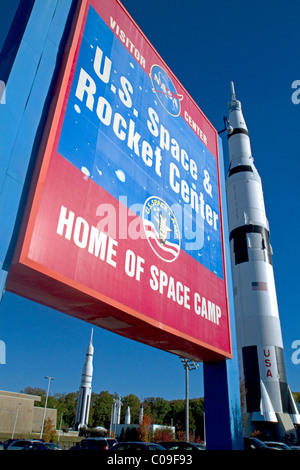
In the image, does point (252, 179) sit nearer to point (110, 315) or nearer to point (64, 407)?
point (110, 315)

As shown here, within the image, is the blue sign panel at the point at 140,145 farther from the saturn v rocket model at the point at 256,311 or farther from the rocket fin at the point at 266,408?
the rocket fin at the point at 266,408

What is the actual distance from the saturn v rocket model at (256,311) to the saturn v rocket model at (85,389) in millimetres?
30605

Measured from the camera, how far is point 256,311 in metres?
29.4

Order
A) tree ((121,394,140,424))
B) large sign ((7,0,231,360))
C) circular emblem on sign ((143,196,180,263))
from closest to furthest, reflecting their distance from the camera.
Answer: large sign ((7,0,231,360)) → circular emblem on sign ((143,196,180,263)) → tree ((121,394,140,424))

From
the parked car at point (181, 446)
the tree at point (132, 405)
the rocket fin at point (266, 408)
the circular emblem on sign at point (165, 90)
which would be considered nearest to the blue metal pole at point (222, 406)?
the parked car at point (181, 446)

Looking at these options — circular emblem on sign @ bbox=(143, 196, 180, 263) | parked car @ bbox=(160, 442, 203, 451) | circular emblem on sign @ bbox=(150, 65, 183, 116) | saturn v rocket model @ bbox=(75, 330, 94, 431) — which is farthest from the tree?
circular emblem on sign @ bbox=(150, 65, 183, 116)

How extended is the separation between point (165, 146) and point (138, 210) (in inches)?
137

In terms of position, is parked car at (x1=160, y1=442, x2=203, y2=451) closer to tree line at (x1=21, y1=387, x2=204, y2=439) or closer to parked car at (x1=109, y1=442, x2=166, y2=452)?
→ parked car at (x1=109, y1=442, x2=166, y2=452)

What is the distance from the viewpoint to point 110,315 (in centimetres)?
814

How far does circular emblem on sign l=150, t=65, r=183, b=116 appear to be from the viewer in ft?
40.8

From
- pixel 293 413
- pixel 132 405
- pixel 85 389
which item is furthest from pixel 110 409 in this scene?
pixel 293 413

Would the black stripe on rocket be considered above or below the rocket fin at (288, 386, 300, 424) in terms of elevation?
above

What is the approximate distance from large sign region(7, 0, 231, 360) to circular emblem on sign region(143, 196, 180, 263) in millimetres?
34
